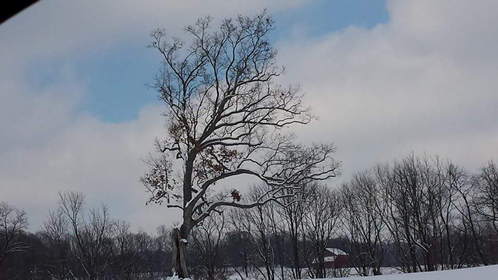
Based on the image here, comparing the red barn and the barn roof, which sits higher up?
the barn roof

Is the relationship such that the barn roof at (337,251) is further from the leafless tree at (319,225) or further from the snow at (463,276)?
the snow at (463,276)

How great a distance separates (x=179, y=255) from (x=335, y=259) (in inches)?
1384

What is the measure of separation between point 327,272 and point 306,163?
32.9 metres

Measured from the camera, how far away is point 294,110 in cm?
2028

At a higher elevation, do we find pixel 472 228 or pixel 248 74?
pixel 248 74

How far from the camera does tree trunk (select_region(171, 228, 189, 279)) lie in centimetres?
1848

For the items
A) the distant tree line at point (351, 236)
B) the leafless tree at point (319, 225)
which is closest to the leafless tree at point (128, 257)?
the distant tree line at point (351, 236)

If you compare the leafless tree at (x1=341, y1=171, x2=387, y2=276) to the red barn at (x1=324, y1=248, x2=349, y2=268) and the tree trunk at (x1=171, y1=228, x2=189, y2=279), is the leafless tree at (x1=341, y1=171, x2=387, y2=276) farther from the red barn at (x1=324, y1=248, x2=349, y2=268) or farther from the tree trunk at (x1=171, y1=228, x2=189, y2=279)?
the tree trunk at (x1=171, y1=228, x2=189, y2=279)

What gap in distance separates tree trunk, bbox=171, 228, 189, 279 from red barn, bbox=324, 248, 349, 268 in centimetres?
3320

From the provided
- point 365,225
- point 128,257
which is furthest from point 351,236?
point 128,257

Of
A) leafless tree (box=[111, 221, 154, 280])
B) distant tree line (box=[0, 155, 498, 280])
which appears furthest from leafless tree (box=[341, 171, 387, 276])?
leafless tree (box=[111, 221, 154, 280])

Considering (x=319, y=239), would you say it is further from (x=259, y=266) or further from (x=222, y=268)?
(x=222, y=268)

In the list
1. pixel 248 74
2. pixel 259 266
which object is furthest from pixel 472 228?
pixel 248 74

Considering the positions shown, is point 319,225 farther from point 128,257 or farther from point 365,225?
point 128,257
